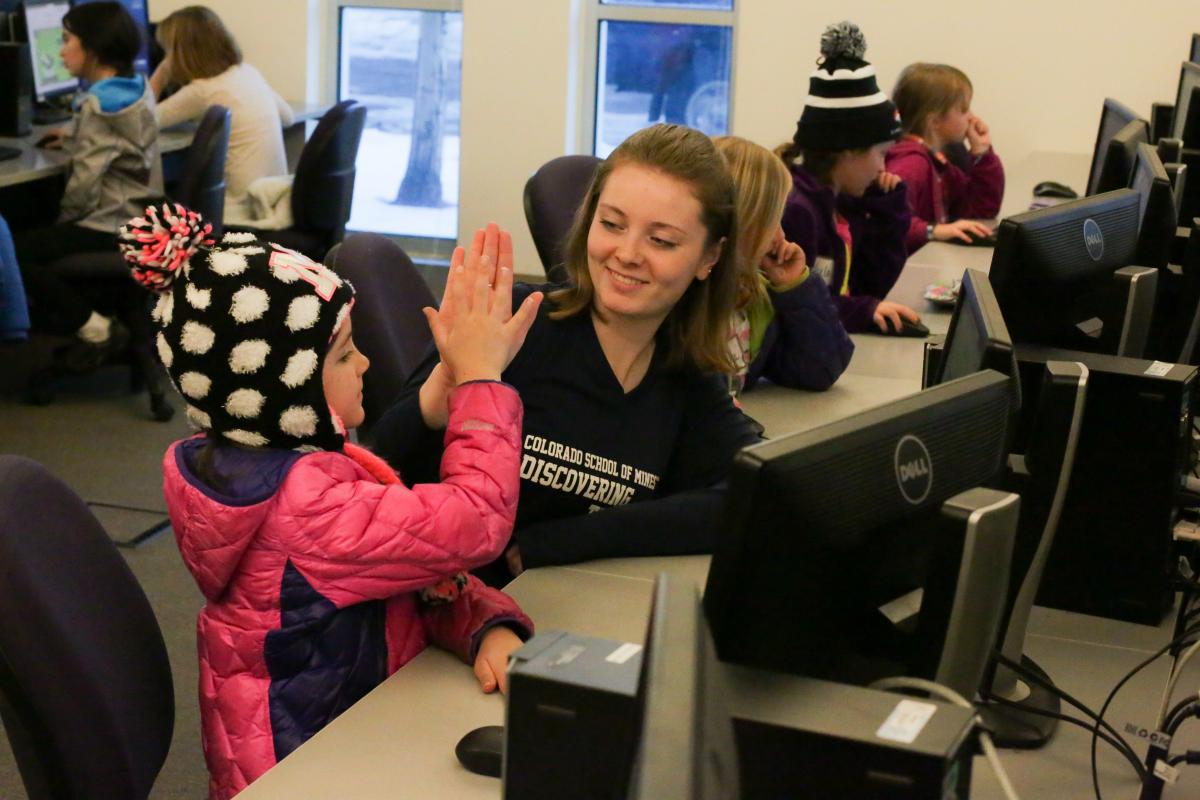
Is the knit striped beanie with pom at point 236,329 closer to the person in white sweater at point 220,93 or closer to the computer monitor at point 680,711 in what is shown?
the computer monitor at point 680,711

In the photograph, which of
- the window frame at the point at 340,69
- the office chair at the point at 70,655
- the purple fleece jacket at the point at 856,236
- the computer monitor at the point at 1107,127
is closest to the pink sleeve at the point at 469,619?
the office chair at the point at 70,655

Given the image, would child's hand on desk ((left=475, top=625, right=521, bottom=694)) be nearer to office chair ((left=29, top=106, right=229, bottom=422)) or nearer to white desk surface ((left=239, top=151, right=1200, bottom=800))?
white desk surface ((left=239, top=151, right=1200, bottom=800))

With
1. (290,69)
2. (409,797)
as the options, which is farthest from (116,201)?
(409,797)

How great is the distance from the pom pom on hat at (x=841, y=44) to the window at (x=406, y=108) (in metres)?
3.30

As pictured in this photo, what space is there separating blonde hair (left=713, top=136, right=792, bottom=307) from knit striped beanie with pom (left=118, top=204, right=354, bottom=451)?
0.95 m

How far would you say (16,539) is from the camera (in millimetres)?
1266

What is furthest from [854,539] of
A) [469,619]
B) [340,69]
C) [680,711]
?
[340,69]

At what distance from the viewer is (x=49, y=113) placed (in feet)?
16.4

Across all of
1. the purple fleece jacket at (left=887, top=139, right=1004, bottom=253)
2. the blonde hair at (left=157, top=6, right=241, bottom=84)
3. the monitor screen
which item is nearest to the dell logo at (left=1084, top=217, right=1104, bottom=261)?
the purple fleece jacket at (left=887, top=139, right=1004, bottom=253)

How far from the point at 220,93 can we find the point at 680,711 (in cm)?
460

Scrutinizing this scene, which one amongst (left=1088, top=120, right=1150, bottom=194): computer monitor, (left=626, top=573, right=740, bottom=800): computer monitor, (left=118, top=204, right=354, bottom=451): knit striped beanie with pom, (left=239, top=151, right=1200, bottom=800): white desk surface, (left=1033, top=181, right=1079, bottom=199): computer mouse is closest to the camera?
(left=626, top=573, right=740, bottom=800): computer monitor

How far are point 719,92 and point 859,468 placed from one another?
5.13 metres

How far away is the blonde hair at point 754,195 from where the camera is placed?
2.18m

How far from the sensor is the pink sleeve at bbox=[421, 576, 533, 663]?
1.44 m
